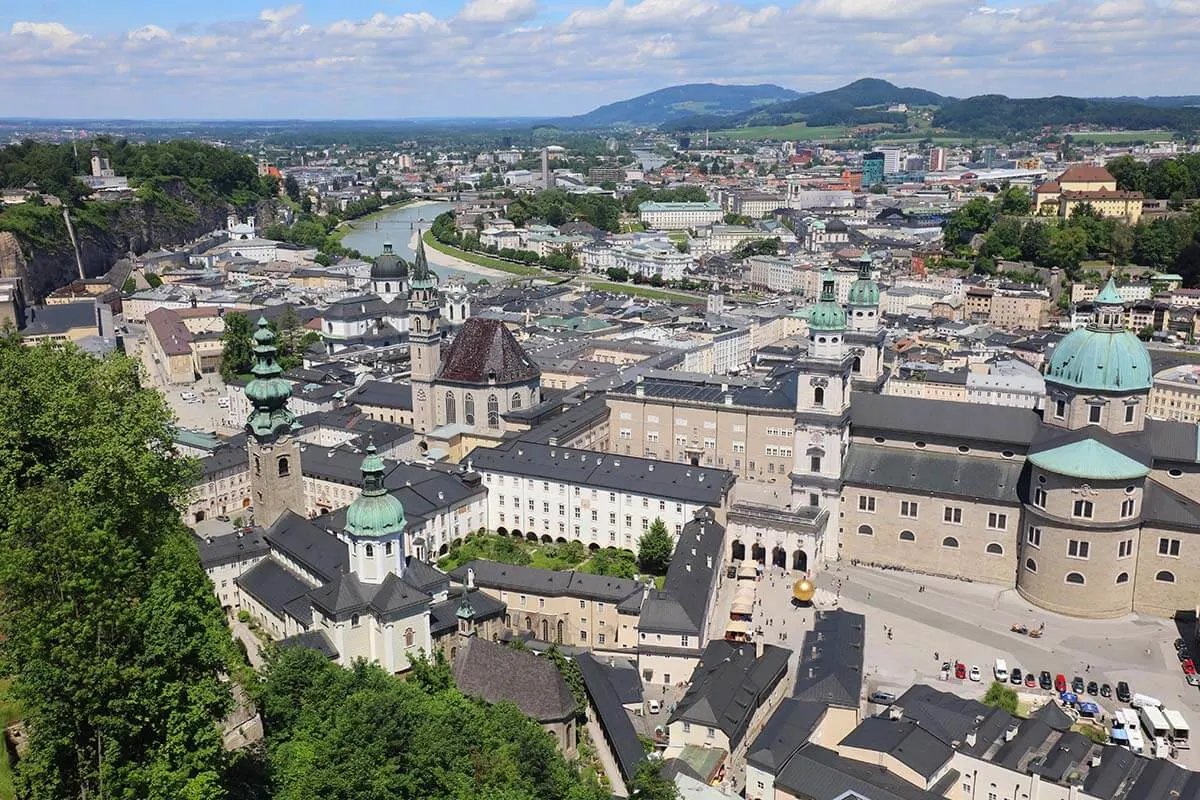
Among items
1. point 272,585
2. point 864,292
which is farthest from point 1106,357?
point 272,585

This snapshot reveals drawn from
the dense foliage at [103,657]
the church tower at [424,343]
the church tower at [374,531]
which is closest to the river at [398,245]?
the church tower at [424,343]

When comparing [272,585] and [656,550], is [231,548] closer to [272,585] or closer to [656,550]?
[272,585]

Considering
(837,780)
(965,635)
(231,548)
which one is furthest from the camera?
(231,548)

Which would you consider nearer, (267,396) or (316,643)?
(316,643)

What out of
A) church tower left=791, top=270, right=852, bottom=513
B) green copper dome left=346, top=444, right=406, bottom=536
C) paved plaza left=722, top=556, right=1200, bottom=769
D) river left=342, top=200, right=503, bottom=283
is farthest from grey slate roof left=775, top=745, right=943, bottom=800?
river left=342, top=200, right=503, bottom=283

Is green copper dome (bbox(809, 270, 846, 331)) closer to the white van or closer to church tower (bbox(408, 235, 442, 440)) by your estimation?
the white van

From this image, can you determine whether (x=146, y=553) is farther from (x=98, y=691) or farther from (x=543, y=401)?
(x=543, y=401)
